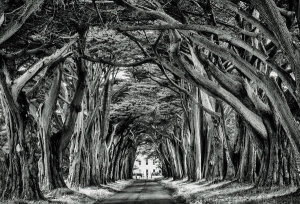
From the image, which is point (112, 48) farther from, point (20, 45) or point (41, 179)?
point (41, 179)

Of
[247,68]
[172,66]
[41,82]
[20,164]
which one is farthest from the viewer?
[41,82]

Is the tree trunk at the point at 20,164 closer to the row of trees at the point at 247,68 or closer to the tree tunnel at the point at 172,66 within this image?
the tree tunnel at the point at 172,66

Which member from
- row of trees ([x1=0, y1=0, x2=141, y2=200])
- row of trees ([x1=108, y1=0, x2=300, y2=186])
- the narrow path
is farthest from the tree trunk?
row of trees ([x1=108, y1=0, x2=300, y2=186])

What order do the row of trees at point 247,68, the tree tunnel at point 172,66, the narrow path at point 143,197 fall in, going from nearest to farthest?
the row of trees at point 247,68
the tree tunnel at point 172,66
the narrow path at point 143,197

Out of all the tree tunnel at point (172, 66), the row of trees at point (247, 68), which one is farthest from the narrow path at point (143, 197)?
the row of trees at point (247, 68)

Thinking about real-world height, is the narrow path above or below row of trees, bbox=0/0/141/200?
below

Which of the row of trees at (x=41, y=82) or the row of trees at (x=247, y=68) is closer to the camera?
the row of trees at (x=247, y=68)

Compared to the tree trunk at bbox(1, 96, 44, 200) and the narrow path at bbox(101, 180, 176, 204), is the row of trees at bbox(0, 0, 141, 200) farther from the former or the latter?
the narrow path at bbox(101, 180, 176, 204)

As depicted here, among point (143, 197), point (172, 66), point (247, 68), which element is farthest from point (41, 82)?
point (143, 197)

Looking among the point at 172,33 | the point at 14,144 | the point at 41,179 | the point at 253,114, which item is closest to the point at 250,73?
the point at 253,114

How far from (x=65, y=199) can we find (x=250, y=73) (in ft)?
24.0

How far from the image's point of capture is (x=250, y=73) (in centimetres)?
982

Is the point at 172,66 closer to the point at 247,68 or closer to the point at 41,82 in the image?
the point at 247,68

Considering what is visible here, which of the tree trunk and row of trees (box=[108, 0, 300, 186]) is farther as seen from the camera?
the tree trunk
